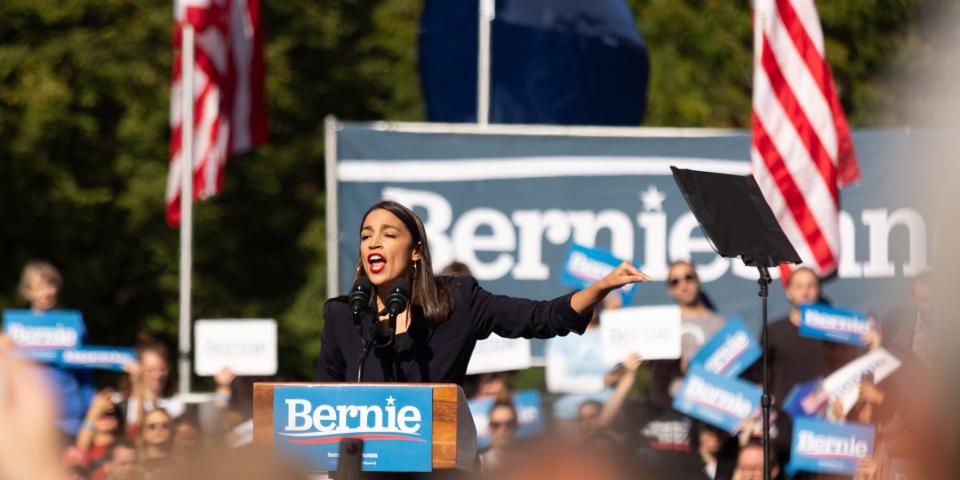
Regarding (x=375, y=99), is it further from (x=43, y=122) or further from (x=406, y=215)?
(x=406, y=215)

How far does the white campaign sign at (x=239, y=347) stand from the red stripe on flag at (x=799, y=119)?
3910 mm

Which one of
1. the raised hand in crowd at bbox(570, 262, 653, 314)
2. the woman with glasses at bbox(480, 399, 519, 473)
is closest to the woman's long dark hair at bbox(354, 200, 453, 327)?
the raised hand in crowd at bbox(570, 262, 653, 314)

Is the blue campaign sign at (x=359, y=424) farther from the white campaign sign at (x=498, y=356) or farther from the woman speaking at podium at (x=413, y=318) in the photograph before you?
the white campaign sign at (x=498, y=356)

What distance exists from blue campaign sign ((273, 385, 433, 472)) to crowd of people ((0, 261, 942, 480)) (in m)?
3.38

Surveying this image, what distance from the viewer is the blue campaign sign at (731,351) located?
10664 millimetres

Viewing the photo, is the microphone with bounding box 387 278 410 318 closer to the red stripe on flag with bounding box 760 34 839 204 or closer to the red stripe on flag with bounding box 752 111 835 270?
the red stripe on flag with bounding box 752 111 835 270

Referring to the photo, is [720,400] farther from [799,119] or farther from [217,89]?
[217,89]

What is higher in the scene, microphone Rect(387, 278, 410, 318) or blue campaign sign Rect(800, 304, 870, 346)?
microphone Rect(387, 278, 410, 318)

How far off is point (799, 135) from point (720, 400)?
2.50m

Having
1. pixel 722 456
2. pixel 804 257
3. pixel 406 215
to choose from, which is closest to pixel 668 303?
pixel 804 257

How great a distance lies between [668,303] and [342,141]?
2.60m

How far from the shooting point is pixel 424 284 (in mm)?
6371

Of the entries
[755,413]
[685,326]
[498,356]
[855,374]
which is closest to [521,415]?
[498,356]

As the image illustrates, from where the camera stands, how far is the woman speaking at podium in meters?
6.24
